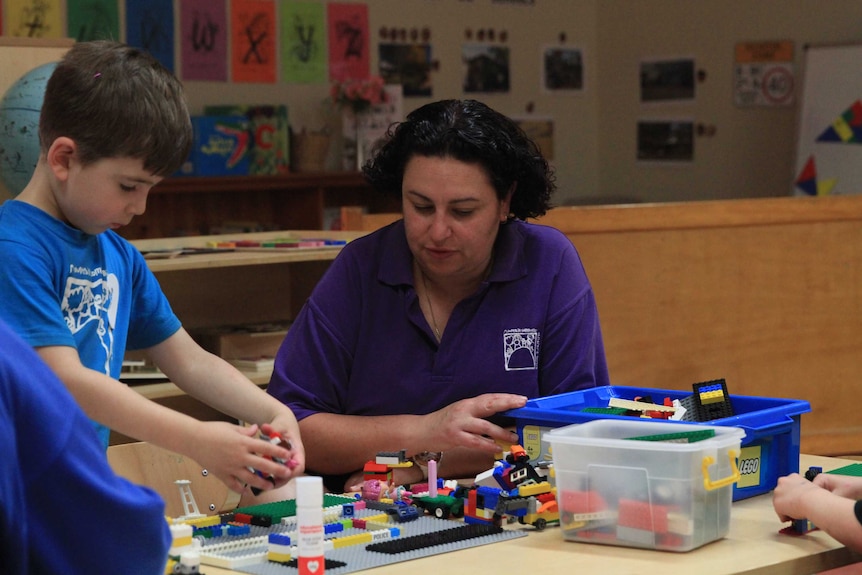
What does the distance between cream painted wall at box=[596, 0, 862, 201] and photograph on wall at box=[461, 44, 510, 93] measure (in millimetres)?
696

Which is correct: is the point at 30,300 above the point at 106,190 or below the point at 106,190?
below

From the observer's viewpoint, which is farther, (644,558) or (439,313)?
(439,313)

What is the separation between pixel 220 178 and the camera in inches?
216

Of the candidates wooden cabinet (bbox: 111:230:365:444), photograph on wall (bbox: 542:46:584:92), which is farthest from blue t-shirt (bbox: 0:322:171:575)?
photograph on wall (bbox: 542:46:584:92)

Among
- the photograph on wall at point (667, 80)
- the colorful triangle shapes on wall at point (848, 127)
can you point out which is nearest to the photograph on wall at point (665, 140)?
the photograph on wall at point (667, 80)

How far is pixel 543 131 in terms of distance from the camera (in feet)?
22.6

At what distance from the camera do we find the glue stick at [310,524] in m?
1.34

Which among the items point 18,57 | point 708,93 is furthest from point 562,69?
point 18,57

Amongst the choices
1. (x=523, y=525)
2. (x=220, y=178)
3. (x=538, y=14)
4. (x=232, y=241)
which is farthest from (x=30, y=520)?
(x=538, y=14)

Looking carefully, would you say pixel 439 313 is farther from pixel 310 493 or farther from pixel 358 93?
pixel 358 93

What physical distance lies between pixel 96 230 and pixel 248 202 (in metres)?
4.29

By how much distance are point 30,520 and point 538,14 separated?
6.24 meters

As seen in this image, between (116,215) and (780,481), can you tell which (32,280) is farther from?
(780,481)

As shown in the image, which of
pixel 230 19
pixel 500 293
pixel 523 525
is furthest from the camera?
pixel 230 19
